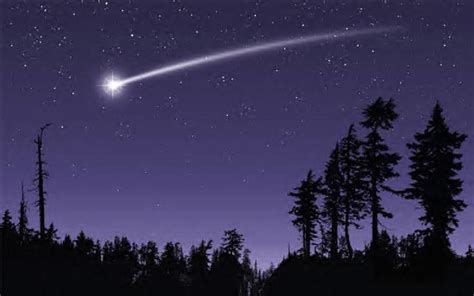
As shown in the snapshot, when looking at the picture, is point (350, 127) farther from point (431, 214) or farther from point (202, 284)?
point (202, 284)

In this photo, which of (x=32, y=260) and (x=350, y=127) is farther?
(x=350, y=127)

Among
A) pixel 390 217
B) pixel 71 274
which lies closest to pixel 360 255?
pixel 390 217

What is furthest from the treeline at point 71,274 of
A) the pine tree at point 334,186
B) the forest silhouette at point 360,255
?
Answer: the pine tree at point 334,186

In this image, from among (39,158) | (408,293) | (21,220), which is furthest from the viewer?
(21,220)

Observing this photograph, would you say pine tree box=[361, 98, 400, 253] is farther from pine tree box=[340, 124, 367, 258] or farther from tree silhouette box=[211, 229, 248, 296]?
tree silhouette box=[211, 229, 248, 296]

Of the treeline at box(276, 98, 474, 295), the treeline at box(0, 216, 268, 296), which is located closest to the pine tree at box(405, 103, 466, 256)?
the treeline at box(276, 98, 474, 295)

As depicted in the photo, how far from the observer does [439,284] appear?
91.4 ft

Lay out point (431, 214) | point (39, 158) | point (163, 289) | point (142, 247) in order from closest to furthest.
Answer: point (431, 214), point (39, 158), point (163, 289), point (142, 247)

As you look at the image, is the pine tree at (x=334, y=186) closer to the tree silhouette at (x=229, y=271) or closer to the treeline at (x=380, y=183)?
the treeline at (x=380, y=183)

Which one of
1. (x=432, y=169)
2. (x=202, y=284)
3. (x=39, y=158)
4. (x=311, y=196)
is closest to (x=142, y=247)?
(x=202, y=284)

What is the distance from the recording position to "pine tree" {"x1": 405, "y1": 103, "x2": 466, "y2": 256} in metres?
32.5

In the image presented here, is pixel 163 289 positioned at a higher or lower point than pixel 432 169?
lower

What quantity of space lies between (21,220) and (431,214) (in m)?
42.7

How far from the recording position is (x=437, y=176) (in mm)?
32750
